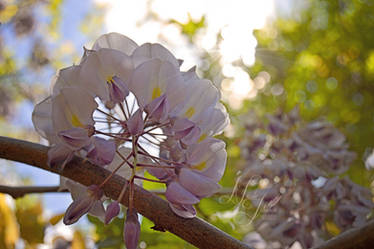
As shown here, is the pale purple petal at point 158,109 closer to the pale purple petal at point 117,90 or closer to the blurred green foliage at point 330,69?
the pale purple petal at point 117,90

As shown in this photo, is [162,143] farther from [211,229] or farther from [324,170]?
[324,170]

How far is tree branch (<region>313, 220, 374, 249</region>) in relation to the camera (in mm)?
408

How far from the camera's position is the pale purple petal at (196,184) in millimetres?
453

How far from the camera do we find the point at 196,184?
454 millimetres

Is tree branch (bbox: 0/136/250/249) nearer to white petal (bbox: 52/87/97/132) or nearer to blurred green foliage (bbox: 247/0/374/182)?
white petal (bbox: 52/87/97/132)

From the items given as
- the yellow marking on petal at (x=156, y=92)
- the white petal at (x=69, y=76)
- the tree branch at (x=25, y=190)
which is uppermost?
the white petal at (x=69, y=76)

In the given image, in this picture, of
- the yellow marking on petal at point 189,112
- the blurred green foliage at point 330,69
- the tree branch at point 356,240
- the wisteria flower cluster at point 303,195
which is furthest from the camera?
the blurred green foliage at point 330,69

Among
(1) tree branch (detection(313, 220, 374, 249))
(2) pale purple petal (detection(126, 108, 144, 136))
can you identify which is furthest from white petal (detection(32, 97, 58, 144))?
(1) tree branch (detection(313, 220, 374, 249))

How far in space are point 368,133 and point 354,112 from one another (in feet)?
0.51

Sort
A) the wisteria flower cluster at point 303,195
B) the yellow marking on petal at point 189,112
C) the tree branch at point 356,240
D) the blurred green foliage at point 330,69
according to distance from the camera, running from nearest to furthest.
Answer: the tree branch at point 356,240 → the yellow marking on petal at point 189,112 → the wisteria flower cluster at point 303,195 → the blurred green foliage at point 330,69

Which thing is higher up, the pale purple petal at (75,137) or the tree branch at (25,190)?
the pale purple petal at (75,137)

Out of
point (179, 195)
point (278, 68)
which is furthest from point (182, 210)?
point (278, 68)

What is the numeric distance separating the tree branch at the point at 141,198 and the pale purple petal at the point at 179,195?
2 centimetres

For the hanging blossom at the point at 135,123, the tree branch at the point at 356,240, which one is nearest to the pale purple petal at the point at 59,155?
the hanging blossom at the point at 135,123
